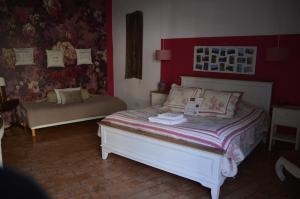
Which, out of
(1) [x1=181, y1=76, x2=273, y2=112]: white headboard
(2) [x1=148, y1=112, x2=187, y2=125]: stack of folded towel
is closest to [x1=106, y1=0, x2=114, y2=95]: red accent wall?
(1) [x1=181, y1=76, x2=273, y2=112]: white headboard

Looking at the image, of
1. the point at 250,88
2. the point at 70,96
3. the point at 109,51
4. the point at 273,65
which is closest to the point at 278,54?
the point at 273,65

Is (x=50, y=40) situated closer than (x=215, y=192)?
No

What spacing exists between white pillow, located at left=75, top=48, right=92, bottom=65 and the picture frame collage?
8.10 ft

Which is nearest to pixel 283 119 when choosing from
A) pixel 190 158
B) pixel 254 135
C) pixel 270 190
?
pixel 254 135

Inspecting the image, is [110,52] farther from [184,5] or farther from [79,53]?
[184,5]

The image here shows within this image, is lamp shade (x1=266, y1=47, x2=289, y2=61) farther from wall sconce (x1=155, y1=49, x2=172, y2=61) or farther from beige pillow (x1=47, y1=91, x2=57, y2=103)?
beige pillow (x1=47, y1=91, x2=57, y2=103)

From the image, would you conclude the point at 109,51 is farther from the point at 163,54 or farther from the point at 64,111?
the point at 64,111

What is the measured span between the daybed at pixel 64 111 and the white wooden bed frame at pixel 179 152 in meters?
1.46

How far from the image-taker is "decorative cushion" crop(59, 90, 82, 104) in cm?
500

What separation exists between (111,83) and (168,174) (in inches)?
142

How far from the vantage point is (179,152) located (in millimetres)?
2795

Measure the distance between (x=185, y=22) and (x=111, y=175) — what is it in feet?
9.86

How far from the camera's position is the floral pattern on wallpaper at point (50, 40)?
15.6 ft

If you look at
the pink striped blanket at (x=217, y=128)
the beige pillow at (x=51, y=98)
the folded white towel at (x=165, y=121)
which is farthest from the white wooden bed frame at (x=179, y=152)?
the beige pillow at (x=51, y=98)
